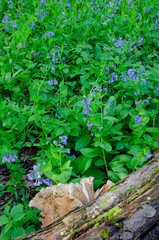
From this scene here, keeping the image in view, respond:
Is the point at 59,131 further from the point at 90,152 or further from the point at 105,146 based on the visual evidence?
the point at 105,146

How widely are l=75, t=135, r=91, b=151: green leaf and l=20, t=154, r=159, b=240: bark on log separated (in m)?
0.76

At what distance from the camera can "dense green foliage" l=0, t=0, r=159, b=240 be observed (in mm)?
1844

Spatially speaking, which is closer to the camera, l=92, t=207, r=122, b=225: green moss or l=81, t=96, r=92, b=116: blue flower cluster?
l=92, t=207, r=122, b=225: green moss

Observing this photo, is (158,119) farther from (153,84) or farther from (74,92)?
(74,92)

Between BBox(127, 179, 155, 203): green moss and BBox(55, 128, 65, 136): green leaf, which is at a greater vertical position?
BBox(55, 128, 65, 136): green leaf

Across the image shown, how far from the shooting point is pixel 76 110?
7.23 ft

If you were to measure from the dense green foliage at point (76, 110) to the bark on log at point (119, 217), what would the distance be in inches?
12.9

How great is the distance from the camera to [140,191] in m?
1.25

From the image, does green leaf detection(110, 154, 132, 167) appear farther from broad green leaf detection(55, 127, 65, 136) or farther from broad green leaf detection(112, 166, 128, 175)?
broad green leaf detection(55, 127, 65, 136)

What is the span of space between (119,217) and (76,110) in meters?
1.28

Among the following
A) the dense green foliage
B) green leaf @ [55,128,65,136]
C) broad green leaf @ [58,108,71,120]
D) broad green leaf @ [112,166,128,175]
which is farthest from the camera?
broad green leaf @ [58,108,71,120]

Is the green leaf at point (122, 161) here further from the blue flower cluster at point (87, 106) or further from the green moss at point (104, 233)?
the green moss at point (104, 233)

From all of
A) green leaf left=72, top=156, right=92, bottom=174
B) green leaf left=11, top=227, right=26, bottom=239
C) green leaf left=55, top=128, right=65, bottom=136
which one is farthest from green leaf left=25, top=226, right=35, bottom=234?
green leaf left=55, top=128, right=65, bottom=136

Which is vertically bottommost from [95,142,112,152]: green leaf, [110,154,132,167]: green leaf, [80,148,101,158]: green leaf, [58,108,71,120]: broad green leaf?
[110,154,132,167]: green leaf
